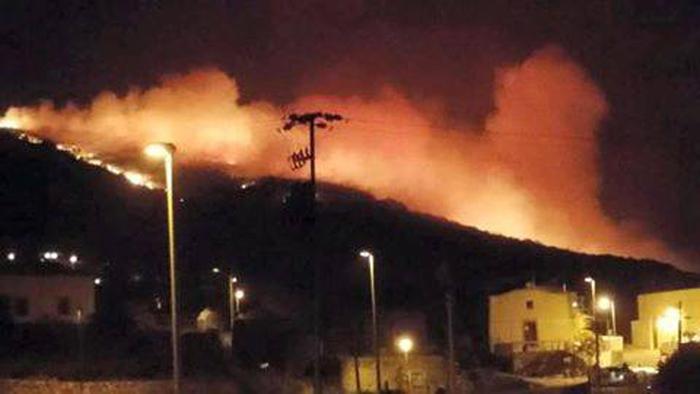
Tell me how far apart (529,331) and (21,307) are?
36.5 metres

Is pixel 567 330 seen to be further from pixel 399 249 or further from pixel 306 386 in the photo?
pixel 399 249

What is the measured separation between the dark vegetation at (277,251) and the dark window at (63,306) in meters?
3.64

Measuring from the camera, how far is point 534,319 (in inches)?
3472

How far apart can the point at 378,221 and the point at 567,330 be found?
8477 cm

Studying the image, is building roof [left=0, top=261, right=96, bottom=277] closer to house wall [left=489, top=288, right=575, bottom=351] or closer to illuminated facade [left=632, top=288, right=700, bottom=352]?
house wall [left=489, top=288, right=575, bottom=351]

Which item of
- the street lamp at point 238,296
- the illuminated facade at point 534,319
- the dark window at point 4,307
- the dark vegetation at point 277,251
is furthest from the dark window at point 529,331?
the dark window at point 4,307

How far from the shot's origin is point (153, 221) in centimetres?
14100

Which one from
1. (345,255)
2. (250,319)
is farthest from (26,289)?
(345,255)

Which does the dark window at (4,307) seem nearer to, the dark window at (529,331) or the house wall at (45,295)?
the house wall at (45,295)

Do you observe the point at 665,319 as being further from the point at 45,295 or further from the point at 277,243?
the point at 277,243

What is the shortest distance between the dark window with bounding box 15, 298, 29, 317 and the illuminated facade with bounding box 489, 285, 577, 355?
3327 cm

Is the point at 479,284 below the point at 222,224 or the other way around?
below

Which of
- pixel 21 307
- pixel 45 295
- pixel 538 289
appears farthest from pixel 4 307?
pixel 538 289

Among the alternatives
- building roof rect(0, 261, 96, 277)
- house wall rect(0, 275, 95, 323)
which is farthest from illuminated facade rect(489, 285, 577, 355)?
building roof rect(0, 261, 96, 277)
